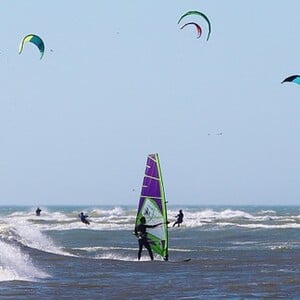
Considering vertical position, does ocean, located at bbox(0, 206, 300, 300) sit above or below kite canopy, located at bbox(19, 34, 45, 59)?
below

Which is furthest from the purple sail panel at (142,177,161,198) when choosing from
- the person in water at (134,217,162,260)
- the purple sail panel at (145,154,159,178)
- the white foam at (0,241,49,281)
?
the white foam at (0,241,49,281)

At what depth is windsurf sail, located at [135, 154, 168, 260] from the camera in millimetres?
17328

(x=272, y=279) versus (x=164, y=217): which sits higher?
(x=164, y=217)

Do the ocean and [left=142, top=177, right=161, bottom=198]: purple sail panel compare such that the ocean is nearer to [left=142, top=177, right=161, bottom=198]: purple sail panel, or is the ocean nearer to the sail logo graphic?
the sail logo graphic

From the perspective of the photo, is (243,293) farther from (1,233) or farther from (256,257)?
(1,233)

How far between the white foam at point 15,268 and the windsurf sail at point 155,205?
2.93 meters

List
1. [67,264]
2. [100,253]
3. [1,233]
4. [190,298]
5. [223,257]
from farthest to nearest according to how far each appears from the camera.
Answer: [1,233], [100,253], [223,257], [67,264], [190,298]

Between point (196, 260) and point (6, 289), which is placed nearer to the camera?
point (6, 289)

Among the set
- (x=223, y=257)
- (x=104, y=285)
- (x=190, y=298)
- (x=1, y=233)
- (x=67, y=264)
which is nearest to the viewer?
(x=190, y=298)

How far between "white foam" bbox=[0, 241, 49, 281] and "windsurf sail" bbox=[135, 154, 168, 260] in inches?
115

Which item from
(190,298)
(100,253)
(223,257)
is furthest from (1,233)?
(190,298)

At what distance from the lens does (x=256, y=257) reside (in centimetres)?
1812

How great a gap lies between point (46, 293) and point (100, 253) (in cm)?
858

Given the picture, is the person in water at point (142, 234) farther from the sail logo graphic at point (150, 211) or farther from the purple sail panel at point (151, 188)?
the purple sail panel at point (151, 188)
